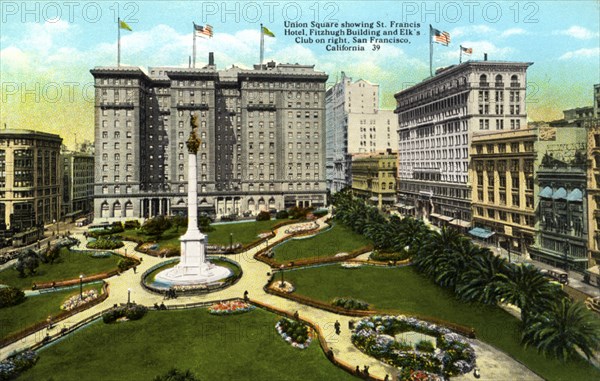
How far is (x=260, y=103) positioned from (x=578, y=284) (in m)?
85.8

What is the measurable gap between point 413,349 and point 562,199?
36.7m

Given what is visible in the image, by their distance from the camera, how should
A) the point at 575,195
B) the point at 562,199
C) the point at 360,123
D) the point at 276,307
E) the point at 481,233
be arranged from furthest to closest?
1. the point at 360,123
2. the point at 481,233
3. the point at 562,199
4. the point at 575,195
5. the point at 276,307

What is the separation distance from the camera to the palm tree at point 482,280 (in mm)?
39062

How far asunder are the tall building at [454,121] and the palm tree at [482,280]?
3874 cm

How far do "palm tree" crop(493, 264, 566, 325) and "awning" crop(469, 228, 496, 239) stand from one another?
3396 centimetres

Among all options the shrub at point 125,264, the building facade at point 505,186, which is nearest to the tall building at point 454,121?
the building facade at point 505,186

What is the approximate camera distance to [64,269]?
58.7 meters

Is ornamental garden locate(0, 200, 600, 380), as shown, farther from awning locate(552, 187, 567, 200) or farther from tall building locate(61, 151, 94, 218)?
tall building locate(61, 151, 94, 218)

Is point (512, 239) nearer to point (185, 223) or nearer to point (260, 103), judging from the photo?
point (185, 223)

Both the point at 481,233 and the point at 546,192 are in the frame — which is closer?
the point at 546,192

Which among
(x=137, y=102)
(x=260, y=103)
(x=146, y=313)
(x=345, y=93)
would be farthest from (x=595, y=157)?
(x=345, y=93)

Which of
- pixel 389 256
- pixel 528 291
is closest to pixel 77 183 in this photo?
pixel 389 256

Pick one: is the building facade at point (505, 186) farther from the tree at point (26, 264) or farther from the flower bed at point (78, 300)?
the tree at point (26, 264)

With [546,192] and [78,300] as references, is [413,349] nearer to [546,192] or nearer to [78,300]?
[78,300]
